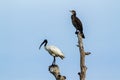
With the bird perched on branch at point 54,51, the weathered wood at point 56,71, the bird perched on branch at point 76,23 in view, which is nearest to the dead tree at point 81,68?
the weathered wood at point 56,71

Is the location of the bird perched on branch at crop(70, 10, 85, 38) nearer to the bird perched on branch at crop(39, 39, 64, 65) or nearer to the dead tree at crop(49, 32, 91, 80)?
the bird perched on branch at crop(39, 39, 64, 65)

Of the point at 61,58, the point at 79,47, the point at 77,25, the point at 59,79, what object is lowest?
the point at 59,79

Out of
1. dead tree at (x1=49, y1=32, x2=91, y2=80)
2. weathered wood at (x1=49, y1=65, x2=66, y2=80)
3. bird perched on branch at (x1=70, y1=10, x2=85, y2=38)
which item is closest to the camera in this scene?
weathered wood at (x1=49, y1=65, x2=66, y2=80)

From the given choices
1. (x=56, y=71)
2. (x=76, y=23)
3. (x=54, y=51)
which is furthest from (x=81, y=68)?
(x=76, y=23)

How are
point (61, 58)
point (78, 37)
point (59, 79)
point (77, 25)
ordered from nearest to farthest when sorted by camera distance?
1. point (59, 79)
2. point (78, 37)
3. point (61, 58)
4. point (77, 25)

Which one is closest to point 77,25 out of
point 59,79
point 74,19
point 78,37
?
point 74,19

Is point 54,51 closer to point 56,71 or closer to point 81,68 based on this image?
point 81,68

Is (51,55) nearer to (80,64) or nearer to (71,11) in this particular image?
(71,11)

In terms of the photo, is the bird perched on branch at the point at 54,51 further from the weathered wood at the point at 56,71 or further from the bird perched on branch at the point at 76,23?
the weathered wood at the point at 56,71

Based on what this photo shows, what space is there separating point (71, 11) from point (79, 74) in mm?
10607

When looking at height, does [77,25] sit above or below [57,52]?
above

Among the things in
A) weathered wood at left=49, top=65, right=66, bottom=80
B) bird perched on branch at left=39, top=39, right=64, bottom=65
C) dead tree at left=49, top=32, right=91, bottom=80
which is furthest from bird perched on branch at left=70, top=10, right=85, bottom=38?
weathered wood at left=49, top=65, right=66, bottom=80

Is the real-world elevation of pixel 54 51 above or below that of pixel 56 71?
above

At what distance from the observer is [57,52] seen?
1232 inches
